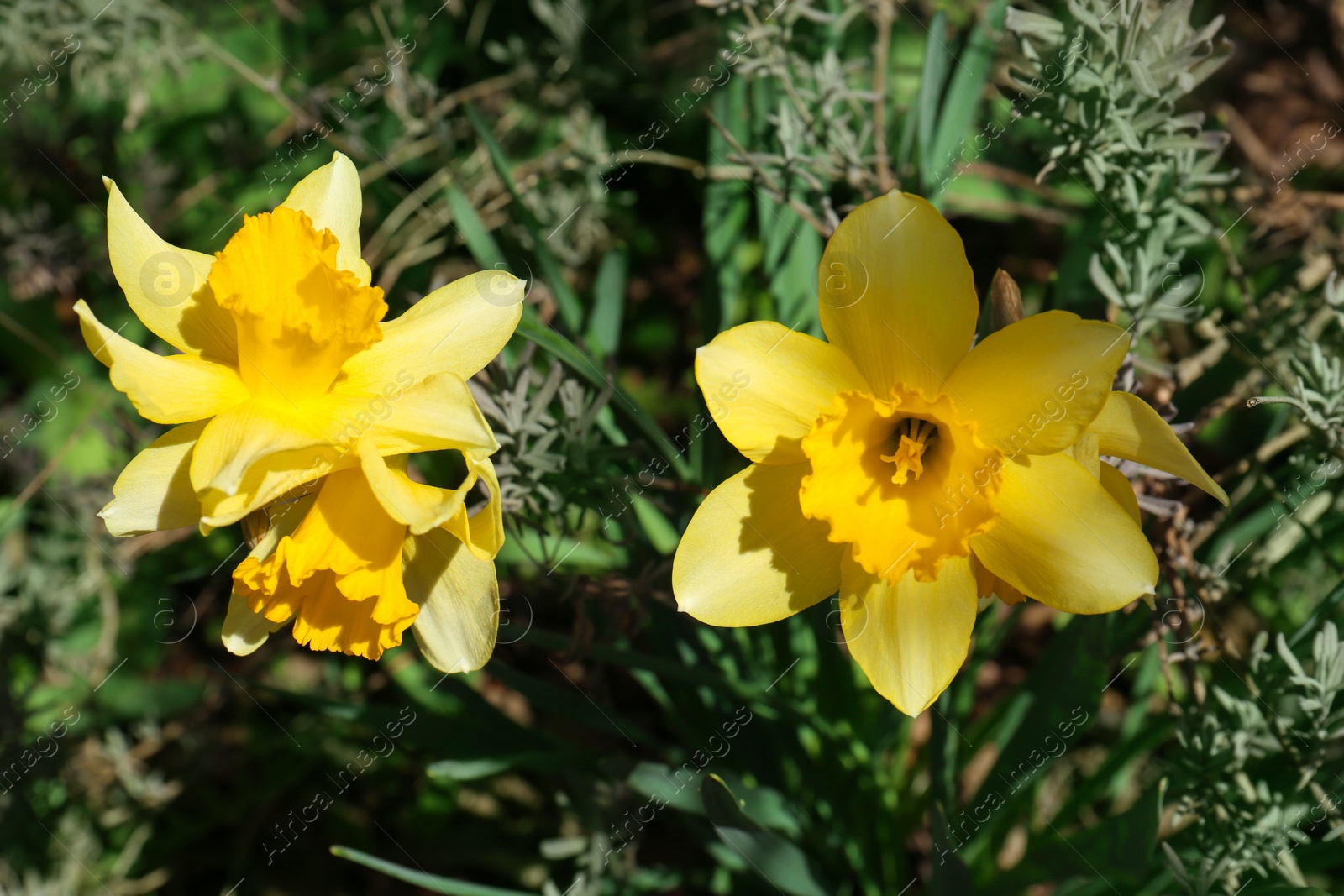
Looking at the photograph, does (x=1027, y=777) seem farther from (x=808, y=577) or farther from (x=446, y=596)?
(x=446, y=596)

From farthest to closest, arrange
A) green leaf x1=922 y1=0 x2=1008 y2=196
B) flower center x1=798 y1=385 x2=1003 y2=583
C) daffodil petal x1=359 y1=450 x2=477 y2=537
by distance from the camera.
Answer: green leaf x1=922 y1=0 x2=1008 y2=196, flower center x1=798 y1=385 x2=1003 y2=583, daffodil petal x1=359 y1=450 x2=477 y2=537

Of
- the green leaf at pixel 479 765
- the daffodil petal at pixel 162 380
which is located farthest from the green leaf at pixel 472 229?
the green leaf at pixel 479 765

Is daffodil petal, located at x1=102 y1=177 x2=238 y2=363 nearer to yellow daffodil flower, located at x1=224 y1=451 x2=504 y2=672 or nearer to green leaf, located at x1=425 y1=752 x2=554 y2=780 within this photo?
yellow daffodil flower, located at x1=224 y1=451 x2=504 y2=672

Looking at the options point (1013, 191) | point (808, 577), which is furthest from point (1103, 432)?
point (1013, 191)

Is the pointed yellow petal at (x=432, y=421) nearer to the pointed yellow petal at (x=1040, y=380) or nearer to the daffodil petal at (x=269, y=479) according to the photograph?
the daffodil petal at (x=269, y=479)

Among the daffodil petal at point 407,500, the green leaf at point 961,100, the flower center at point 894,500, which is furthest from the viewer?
the green leaf at point 961,100

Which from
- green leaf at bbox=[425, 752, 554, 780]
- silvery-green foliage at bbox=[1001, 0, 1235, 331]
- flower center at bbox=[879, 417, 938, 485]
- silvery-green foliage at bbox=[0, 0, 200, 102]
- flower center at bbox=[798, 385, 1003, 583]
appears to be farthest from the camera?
silvery-green foliage at bbox=[0, 0, 200, 102]

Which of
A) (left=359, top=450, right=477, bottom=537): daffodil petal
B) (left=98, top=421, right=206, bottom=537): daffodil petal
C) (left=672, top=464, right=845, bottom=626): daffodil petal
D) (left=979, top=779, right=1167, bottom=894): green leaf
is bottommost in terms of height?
(left=979, top=779, right=1167, bottom=894): green leaf

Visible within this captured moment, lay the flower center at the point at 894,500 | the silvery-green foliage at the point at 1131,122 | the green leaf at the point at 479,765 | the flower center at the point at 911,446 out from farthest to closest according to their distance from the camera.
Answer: the green leaf at the point at 479,765 < the silvery-green foliage at the point at 1131,122 < the flower center at the point at 911,446 < the flower center at the point at 894,500

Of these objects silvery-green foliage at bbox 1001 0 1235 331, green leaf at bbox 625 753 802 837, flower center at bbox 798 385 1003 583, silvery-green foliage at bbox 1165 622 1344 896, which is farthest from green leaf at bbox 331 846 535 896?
silvery-green foliage at bbox 1001 0 1235 331
